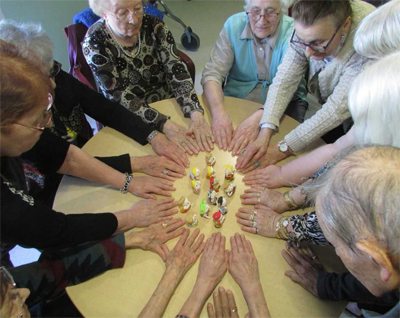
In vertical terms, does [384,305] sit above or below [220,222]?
below

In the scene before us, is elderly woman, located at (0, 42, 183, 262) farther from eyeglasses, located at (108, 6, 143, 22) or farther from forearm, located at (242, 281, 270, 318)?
eyeglasses, located at (108, 6, 143, 22)

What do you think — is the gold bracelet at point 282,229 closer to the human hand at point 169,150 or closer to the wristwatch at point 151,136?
the human hand at point 169,150

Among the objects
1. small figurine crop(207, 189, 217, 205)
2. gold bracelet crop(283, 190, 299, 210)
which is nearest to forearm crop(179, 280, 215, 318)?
small figurine crop(207, 189, 217, 205)

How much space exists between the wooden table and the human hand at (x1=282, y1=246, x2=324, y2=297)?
2 centimetres

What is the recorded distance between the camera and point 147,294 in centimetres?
113

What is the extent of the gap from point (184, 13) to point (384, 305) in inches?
147

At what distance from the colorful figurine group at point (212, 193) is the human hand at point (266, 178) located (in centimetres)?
7

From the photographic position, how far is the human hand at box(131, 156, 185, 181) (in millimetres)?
1487

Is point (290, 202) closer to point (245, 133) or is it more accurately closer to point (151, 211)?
point (245, 133)

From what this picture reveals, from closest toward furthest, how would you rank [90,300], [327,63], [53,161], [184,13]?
[90,300], [53,161], [327,63], [184,13]

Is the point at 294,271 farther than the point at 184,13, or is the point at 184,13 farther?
the point at 184,13

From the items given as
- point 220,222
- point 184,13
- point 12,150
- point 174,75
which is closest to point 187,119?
point 174,75

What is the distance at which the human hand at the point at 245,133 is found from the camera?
5.24 ft

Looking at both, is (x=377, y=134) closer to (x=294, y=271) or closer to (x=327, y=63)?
(x=294, y=271)
